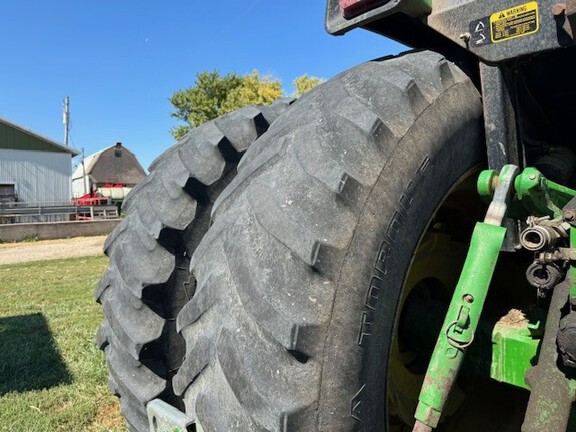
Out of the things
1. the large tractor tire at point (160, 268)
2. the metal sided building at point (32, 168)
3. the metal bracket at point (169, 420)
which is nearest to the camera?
the metal bracket at point (169, 420)

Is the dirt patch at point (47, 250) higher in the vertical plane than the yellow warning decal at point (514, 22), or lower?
lower

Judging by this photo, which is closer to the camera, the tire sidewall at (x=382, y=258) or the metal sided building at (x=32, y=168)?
the tire sidewall at (x=382, y=258)

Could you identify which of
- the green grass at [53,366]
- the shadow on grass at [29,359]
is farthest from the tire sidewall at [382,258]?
the shadow on grass at [29,359]

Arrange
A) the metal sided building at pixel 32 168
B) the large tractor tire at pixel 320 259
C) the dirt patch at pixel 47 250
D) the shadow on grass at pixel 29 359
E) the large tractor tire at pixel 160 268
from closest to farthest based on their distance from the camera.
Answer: the large tractor tire at pixel 320 259, the large tractor tire at pixel 160 268, the shadow on grass at pixel 29 359, the dirt patch at pixel 47 250, the metal sided building at pixel 32 168

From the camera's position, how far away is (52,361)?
4234 millimetres

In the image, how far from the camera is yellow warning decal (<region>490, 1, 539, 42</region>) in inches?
52.9

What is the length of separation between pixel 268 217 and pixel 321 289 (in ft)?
0.70

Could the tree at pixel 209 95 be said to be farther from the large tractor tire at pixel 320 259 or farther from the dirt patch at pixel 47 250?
the large tractor tire at pixel 320 259

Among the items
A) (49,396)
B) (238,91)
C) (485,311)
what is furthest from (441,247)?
(238,91)

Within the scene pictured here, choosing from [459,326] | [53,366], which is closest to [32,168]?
[53,366]

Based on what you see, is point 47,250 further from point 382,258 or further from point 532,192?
point 532,192

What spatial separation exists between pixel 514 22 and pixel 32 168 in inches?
1353

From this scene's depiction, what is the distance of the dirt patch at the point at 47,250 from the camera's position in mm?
13673

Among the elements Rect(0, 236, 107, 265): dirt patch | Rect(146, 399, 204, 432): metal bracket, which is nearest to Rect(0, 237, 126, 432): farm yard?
Rect(146, 399, 204, 432): metal bracket
